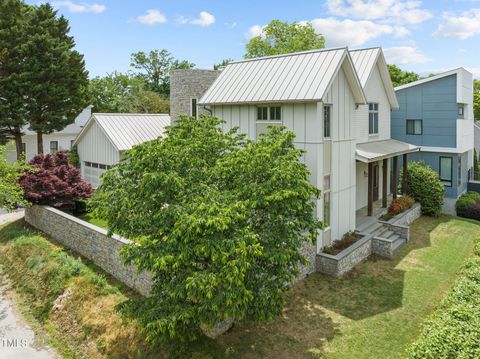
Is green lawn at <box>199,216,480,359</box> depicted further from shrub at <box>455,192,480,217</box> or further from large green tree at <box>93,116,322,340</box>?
shrub at <box>455,192,480,217</box>

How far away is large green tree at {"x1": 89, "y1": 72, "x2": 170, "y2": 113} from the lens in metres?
46.8

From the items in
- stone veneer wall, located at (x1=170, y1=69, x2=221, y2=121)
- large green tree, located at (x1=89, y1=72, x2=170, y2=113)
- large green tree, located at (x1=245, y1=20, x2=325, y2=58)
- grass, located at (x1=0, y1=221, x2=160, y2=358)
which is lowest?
grass, located at (x1=0, y1=221, x2=160, y2=358)

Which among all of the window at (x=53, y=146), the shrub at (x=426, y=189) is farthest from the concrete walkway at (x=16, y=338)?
the window at (x=53, y=146)

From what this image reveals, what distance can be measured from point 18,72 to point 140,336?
26711 millimetres

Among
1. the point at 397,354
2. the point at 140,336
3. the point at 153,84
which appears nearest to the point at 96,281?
the point at 140,336

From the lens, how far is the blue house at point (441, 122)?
2433 centimetres

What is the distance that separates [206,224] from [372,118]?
652 inches

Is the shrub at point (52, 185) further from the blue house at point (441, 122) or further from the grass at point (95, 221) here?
the blue house at point (441, 122)

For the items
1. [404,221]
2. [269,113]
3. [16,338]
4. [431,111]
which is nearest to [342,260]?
[269,113]

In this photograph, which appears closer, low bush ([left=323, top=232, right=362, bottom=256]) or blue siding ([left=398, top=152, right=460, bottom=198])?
low bush ([left=323, top=232, right=362, bottom=256])

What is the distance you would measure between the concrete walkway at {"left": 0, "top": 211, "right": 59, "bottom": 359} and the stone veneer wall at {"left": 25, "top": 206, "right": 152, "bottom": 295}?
3179 mm

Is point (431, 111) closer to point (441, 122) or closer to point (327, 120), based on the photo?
point (441, 122)

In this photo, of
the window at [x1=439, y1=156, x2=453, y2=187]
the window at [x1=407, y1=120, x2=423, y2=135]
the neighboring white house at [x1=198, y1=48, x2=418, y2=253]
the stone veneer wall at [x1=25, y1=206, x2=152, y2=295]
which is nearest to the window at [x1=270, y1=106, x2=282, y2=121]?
the neighboring white house at [x1=198, y1=48, x2=418, y2=253]

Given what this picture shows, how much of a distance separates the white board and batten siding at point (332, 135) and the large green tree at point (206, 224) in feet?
13.6
